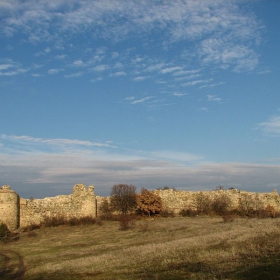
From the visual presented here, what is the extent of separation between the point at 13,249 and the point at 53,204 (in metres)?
10.4

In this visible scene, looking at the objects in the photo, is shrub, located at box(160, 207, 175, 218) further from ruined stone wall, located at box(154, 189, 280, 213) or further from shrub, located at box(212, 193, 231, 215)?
shrub, located at box(212, 193, 231, 215)

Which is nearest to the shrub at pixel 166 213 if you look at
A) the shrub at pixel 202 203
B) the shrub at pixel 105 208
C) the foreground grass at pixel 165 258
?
the shrub at pixel 202 203

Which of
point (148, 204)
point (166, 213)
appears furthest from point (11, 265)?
point (166, 213)

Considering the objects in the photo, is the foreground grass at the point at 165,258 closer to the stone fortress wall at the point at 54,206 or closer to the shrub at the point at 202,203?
the stone fortress wall at the point at 54,206

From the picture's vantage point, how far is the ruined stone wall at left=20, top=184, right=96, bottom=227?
103ft

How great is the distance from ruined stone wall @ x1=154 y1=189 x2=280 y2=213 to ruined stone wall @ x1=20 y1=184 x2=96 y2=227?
257 inches

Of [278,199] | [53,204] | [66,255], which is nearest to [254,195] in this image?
[278,199]

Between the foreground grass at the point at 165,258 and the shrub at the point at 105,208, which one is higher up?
the shrub at the point at 105,208

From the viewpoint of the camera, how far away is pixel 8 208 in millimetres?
29281

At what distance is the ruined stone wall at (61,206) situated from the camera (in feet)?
103

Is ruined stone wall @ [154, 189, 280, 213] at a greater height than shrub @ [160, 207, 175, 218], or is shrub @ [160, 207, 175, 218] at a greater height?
ruined stone wall @ [154, 189, 280, 213]

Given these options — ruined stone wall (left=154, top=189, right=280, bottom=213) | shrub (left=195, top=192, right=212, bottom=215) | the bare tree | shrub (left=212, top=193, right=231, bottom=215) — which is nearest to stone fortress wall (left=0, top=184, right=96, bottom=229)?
the bare tree

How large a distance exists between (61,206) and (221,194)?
585 inches

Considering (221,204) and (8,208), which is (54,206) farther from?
(221,204)
